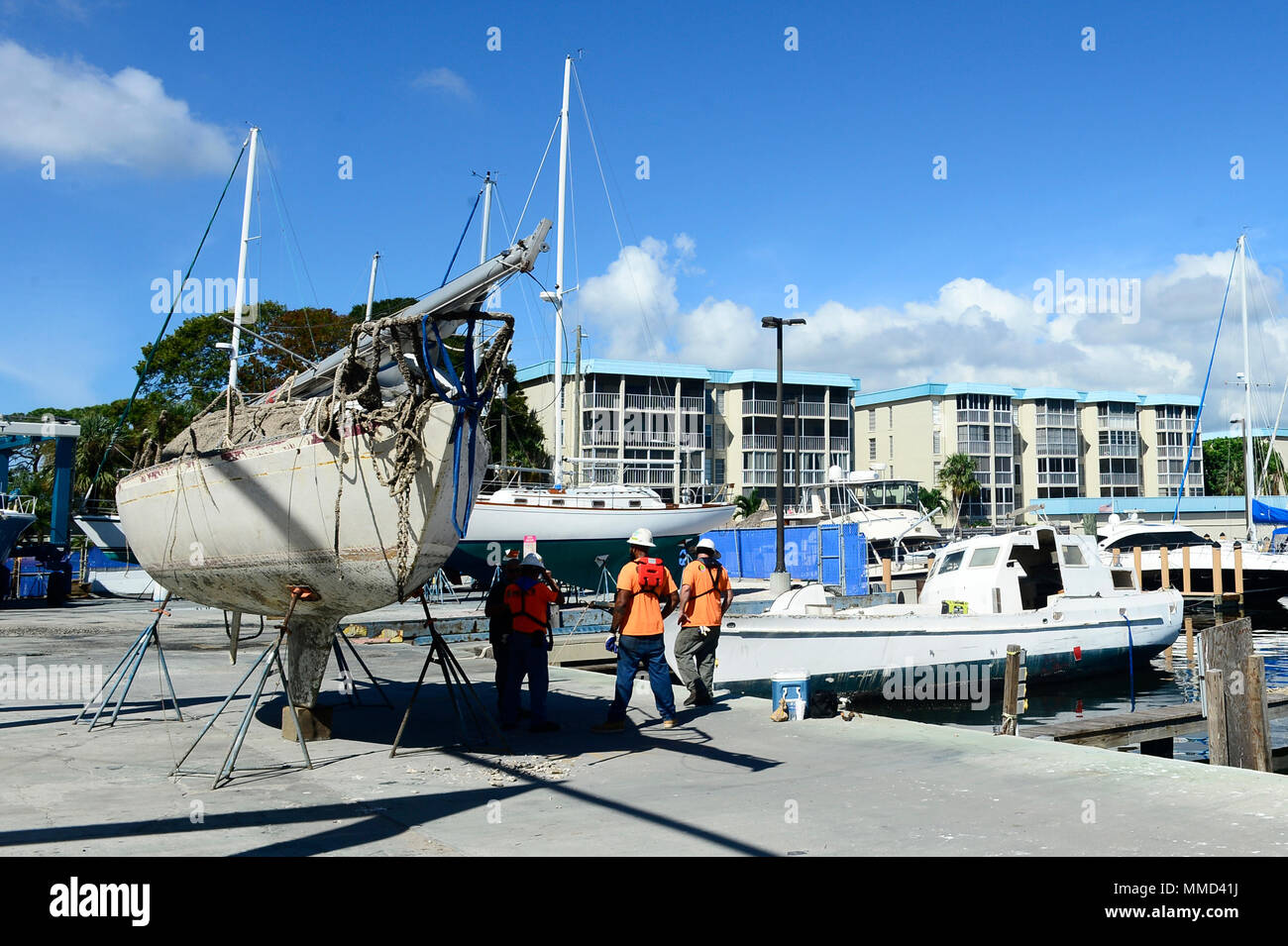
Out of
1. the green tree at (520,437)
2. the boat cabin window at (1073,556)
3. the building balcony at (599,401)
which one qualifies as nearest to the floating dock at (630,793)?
the boat cabin window at (1073,556)

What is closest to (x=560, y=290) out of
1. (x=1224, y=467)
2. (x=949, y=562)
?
(x=949, y=562)

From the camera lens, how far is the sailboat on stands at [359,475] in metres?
7.97

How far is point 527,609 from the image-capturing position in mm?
9523

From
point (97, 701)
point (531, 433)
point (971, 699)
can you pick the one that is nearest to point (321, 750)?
point (97, 701)

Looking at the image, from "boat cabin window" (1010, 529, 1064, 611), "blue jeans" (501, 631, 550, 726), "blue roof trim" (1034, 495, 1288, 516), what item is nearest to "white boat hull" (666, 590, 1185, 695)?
"boat cabin window" (1010, 529, 1064, 611)

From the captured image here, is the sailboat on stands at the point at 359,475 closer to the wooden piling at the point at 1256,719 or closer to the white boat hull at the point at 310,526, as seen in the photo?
the white boat hull at the point at 310,526

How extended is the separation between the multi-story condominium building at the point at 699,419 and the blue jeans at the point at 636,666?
1948 inches

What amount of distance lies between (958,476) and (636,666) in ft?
231

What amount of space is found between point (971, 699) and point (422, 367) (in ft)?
39.2

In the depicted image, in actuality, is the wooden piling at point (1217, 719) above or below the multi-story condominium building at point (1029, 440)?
below

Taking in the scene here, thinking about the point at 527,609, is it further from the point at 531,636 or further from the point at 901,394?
the point at 901,394

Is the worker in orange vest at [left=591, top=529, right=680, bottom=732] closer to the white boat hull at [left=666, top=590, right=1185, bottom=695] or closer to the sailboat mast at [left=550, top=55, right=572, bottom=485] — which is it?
the white boat hull at [left=666, top=590, right=1185, bottom=695]
